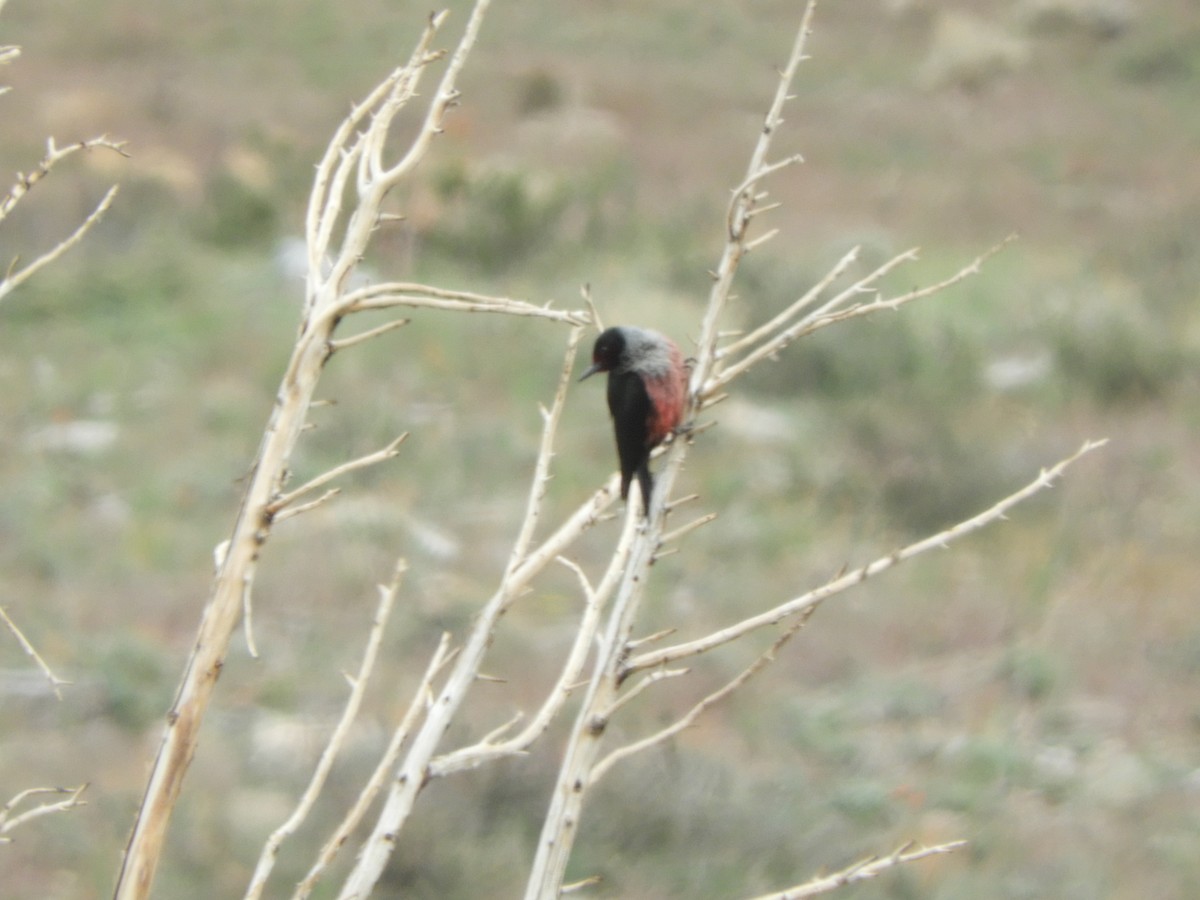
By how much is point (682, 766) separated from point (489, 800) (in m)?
0.92

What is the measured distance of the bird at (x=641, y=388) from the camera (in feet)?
11.7

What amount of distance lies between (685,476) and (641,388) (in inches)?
337

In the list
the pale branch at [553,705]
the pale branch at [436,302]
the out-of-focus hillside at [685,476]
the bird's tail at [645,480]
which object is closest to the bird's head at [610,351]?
the bird's tail at [645,480]

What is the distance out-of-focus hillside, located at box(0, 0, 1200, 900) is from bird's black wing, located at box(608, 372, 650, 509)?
258 centimetres

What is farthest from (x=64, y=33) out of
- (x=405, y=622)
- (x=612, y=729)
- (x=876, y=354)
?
(x=612, y=729)

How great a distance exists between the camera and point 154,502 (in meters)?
11.7

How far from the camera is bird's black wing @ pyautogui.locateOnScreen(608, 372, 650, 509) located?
11.7 ft

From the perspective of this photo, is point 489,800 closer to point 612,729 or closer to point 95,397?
point 612,729

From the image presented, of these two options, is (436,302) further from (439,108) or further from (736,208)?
(736,208)

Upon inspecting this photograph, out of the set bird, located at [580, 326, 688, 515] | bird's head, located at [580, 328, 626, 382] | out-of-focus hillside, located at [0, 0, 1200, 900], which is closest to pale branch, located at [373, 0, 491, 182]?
bird, located at [580, 326, 688, 515]

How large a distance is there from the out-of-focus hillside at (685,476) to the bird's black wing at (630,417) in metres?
2.58

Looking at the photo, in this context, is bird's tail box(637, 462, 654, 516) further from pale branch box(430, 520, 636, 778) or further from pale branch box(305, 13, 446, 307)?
pale branch box(305, 13, 446, 307)

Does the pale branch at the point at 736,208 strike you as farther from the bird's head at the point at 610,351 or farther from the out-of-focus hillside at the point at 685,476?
the out-of-focus hillside at the point at 685,476

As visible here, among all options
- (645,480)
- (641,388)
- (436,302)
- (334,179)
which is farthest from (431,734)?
(641,388)
